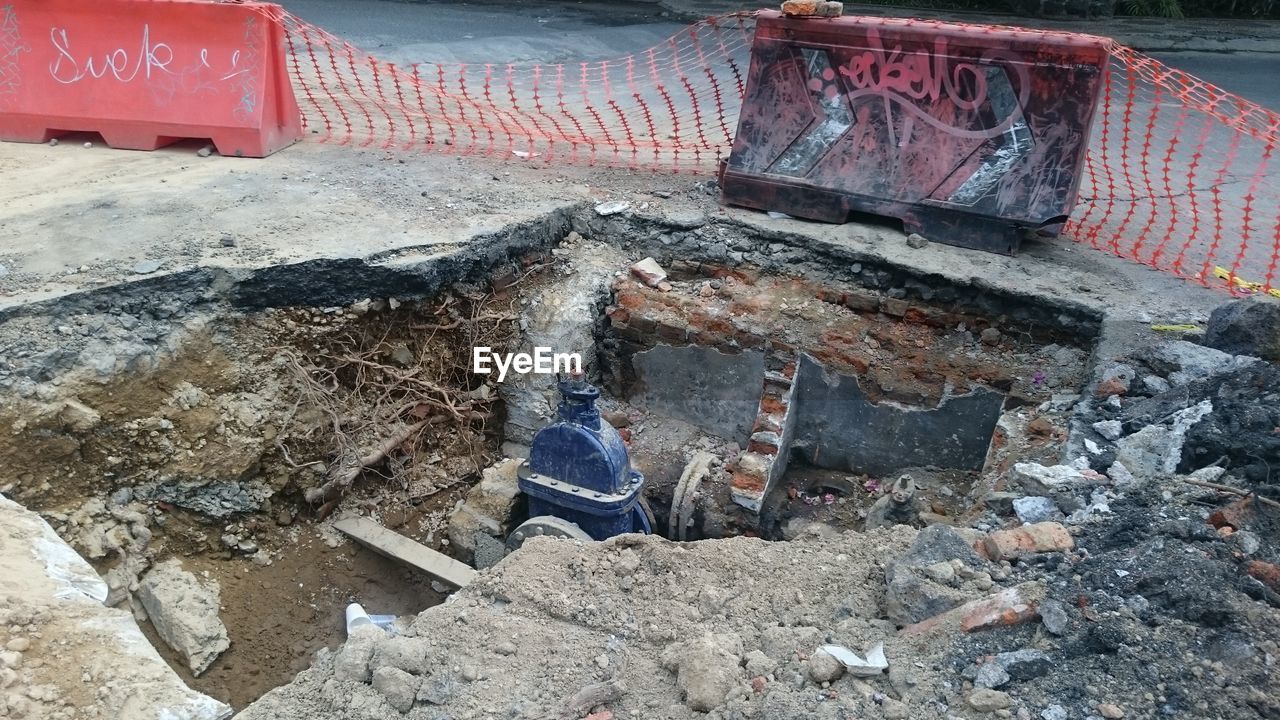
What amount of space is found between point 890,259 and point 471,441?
254cm

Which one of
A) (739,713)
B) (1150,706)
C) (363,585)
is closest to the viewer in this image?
(1150,706)

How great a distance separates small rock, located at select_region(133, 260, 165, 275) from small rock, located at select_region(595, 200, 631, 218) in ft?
7.83

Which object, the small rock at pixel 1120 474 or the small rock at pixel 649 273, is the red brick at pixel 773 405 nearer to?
the small rock at pixel 649 273

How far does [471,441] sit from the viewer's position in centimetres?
530

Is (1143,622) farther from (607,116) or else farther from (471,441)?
(607,116)

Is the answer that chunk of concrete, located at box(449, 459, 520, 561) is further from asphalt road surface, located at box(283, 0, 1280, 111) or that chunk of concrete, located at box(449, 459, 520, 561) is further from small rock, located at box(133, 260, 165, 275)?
asphalt road surface, located at box(283, 0, 1280, 111)

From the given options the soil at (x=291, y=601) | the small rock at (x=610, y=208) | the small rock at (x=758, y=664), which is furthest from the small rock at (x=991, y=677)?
the small rock at (x=610, y=208)

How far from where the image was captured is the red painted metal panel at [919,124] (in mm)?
4863

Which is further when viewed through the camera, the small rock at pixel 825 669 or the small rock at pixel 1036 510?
the small rock at pixel 1036 510

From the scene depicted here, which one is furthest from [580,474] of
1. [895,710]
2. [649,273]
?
[895,710]

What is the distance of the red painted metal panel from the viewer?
486 cm

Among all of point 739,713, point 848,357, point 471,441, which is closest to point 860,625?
point 739,713

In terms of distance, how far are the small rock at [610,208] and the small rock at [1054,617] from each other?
11.9ft

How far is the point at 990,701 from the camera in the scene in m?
2.31
